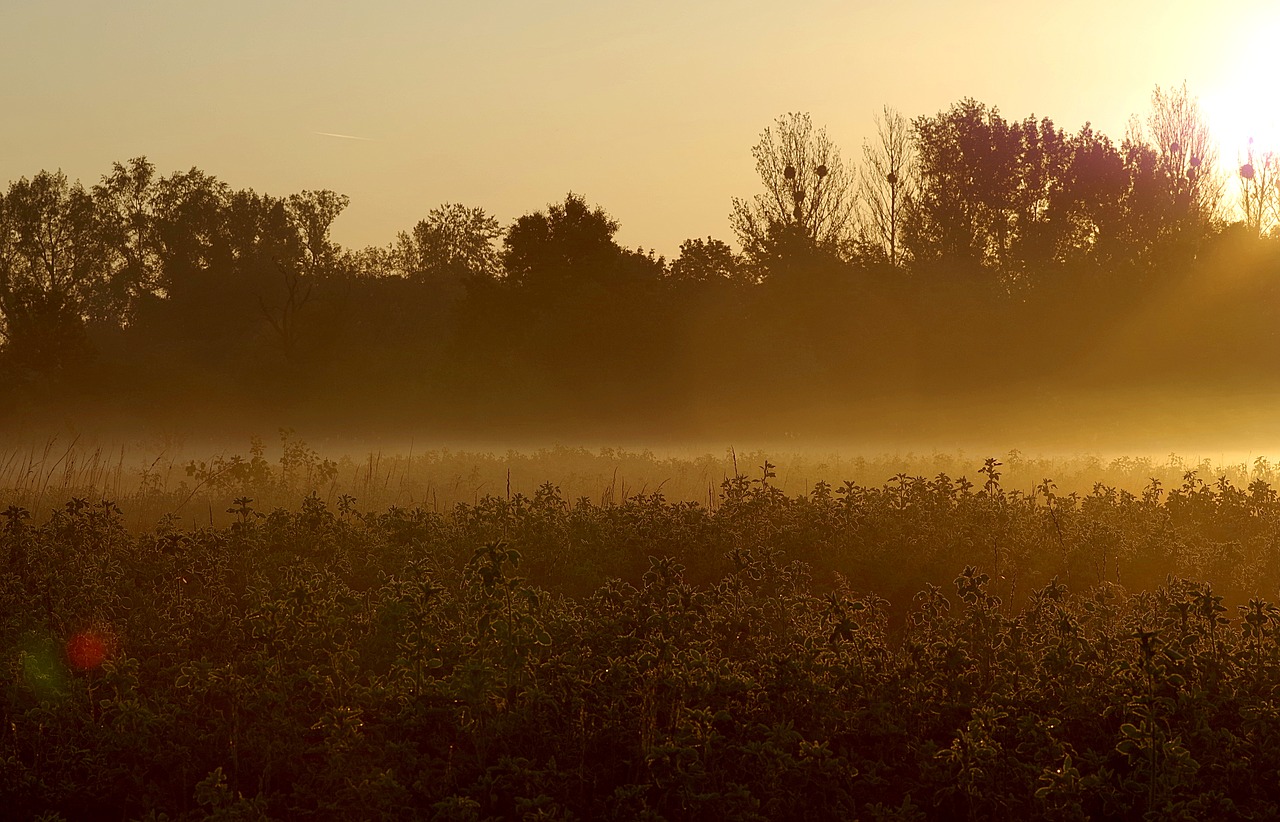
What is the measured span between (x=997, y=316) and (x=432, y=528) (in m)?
34.4

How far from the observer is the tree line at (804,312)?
1564 inches

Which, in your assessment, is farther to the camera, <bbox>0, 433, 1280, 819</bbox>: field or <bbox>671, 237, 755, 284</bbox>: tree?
<bbox>671, 237, 755, 284</bbox>: tree

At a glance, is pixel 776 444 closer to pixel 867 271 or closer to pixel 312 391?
pixel 867 271

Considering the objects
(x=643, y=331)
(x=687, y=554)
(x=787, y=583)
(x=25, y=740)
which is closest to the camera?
(x=25, y=740)

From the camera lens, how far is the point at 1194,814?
4.96 meters

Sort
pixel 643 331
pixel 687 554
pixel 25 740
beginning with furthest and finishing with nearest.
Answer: pixel 643 331 → pixel 687 554 → pixel 25 740

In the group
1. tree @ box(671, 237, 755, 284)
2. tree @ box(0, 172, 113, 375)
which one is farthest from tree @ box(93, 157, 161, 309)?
tree @ box(671, 237, 755, 284)

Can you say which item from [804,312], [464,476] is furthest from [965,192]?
[464,476]

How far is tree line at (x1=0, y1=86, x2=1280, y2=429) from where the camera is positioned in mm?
39719

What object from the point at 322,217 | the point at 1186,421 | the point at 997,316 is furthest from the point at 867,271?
the point at 322,217

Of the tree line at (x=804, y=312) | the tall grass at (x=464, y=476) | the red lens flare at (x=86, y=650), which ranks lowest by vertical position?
the red lens flare at (x=86, y=650)

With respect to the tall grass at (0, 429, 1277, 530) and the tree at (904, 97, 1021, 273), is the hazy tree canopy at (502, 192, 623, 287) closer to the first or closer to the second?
the tree at (904, 97, 1021, 273)

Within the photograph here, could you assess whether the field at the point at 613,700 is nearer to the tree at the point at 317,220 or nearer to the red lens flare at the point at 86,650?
the red lens flare at the point at 86,650

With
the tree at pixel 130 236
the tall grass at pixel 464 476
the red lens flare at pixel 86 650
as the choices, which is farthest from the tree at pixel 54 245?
the red lens flare at pixel 86 650
